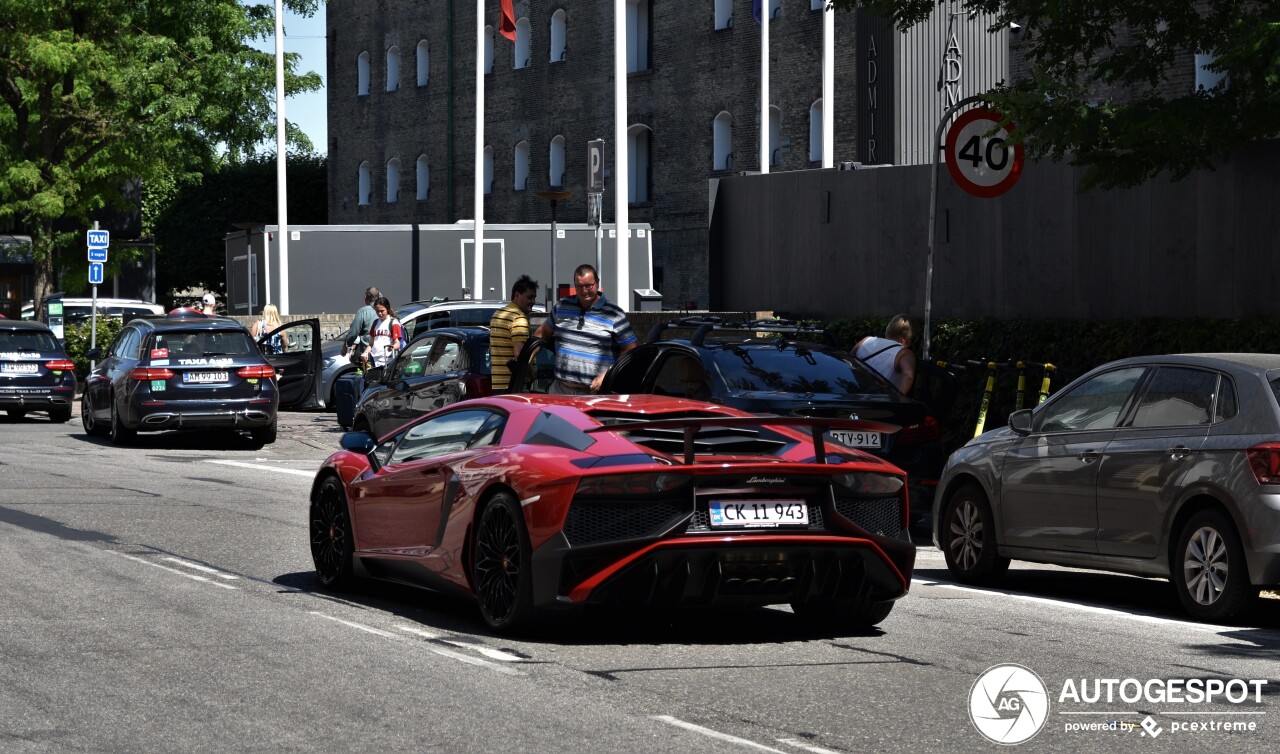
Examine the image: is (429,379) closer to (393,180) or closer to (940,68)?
(940,68)

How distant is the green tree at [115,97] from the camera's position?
4103 cm

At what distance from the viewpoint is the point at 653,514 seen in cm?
880

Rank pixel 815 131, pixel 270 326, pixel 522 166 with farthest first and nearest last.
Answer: pixel 522 166
pixel 815 131
pixel 270 326

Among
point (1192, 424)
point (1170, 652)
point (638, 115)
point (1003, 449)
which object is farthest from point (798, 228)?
point (638, 115)

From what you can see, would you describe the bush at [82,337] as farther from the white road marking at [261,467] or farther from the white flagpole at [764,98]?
the white road marking at [261,467]

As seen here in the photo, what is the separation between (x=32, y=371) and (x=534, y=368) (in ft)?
46.9

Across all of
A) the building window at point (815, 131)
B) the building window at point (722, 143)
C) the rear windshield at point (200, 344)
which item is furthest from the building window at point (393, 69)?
the rear windshield at point (200, 344)

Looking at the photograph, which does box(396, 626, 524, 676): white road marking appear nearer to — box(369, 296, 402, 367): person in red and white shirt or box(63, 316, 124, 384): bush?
box(369, 296, 402, 367): person in red and white shirt

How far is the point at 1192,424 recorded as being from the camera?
417 inches

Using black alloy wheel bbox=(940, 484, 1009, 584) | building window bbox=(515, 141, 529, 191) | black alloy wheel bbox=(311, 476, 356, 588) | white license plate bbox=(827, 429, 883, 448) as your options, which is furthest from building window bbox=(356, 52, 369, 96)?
black alloy wheel bbox=(311, 476, 356, 588)

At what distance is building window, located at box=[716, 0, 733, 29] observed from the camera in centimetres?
4878

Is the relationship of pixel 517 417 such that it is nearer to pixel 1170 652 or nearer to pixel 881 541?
pixel 881 541

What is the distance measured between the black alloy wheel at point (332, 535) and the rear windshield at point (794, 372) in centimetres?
304

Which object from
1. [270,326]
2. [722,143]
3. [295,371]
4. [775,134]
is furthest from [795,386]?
[722,143]
